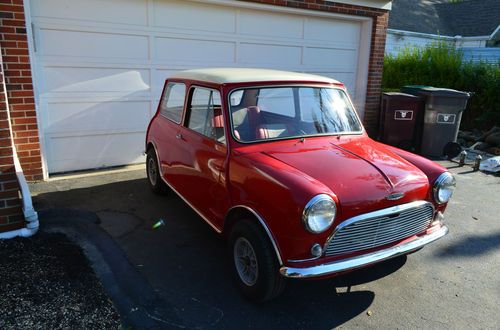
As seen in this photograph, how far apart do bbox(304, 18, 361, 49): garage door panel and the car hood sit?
4.73 metres

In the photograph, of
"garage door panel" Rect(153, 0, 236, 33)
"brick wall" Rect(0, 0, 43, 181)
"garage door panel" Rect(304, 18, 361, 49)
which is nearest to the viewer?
"brick wall" Rect(0, 0, 43, 181)

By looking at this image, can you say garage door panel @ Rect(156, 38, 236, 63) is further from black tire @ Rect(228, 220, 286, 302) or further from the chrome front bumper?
the chrome front bumper

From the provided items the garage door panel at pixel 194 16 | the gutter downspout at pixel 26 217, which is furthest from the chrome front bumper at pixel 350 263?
the garage door panel at pixel 194 16

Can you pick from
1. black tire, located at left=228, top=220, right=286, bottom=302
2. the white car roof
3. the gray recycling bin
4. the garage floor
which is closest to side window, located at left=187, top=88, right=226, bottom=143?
the white car roof

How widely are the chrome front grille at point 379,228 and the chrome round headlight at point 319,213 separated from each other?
0.10 meters

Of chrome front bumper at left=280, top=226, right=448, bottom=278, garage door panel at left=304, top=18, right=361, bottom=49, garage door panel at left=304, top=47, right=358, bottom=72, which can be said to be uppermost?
garage door panel at left=304, top=18, right=361, bottom=49

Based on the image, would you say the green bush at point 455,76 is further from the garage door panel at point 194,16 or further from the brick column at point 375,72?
the garage door panel at point 194,16

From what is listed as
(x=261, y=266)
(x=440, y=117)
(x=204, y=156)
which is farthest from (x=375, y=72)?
(x=261, y=266)

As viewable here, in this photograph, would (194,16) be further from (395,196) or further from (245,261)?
(395,196)

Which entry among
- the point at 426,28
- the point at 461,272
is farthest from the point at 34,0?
the point at 426,28

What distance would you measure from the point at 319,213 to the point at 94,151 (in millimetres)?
4522

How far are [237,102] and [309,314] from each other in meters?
1.83

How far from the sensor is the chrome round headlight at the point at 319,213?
2562mm

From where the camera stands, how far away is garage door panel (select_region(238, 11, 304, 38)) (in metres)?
6.94
